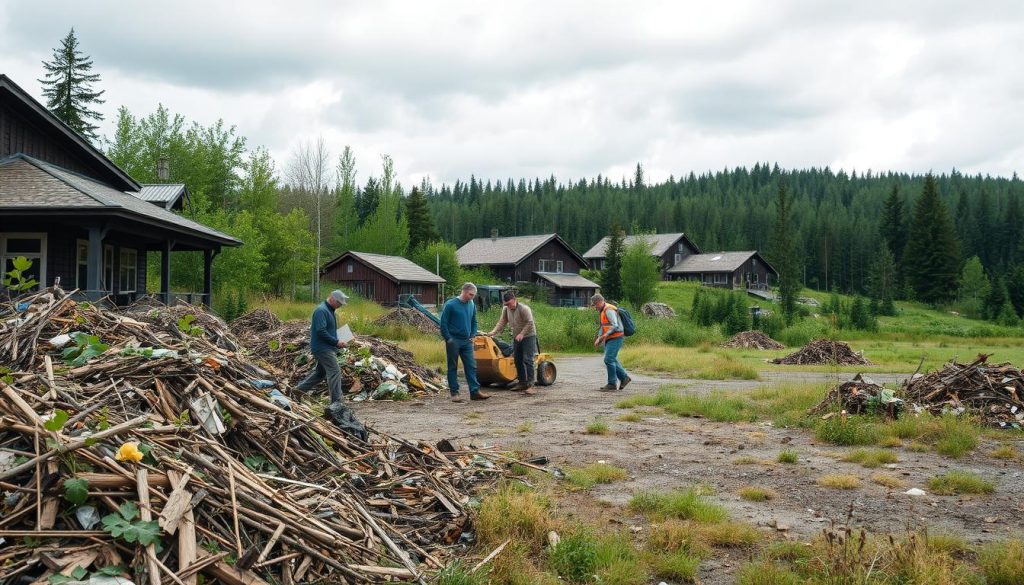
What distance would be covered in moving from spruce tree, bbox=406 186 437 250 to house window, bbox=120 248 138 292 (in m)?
44.5

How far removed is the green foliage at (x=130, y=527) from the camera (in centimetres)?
368

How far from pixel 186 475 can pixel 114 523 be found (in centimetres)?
56

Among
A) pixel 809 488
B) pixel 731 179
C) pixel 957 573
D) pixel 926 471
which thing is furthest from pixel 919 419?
pixel 731 179

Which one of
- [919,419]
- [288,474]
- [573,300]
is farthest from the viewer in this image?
[573,300]

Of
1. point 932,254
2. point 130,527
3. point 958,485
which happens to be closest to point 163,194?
point 130,527

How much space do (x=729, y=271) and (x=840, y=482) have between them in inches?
3041

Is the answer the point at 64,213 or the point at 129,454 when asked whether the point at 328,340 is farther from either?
the point at 64,213

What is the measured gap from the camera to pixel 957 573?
444cm

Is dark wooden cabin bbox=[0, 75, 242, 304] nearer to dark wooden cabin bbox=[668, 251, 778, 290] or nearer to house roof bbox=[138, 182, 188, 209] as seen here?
house roof bbox=[138, 182, 188, 209]

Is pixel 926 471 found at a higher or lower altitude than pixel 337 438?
lower

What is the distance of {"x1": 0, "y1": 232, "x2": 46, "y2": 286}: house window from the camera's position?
60.6 ft

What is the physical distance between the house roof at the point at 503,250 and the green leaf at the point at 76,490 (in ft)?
212

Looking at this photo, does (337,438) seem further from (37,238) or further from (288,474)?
(37,238)

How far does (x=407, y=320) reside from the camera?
3139 centimetres
